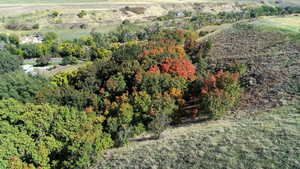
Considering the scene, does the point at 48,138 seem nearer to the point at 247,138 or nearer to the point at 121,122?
the point at 121,122

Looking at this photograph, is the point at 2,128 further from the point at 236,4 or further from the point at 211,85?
the point at 236,4

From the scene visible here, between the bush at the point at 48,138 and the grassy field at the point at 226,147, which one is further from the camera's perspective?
the bush at the point at 48,138

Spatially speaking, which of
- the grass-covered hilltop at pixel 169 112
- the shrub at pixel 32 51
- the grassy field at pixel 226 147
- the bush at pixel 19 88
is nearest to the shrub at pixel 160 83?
the grass-covered hilltop at pixel 169 112

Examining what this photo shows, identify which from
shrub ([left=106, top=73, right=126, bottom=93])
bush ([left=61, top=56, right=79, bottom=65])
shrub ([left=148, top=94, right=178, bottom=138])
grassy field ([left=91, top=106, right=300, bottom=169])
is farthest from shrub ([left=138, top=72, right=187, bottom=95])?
bush ([left=61, top=56, right=79, bottom=65])

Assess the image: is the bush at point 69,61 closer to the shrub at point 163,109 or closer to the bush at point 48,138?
the bush at point 48,138

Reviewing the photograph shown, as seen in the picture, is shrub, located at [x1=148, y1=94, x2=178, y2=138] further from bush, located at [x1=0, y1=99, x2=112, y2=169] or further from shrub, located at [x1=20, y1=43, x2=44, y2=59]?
shrub, located at [x1=20, y1=43, x2=44, y2=59]

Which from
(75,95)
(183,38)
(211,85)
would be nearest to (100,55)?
(183,38)

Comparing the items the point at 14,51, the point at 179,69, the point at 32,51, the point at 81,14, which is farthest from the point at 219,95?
the point at 81,14
